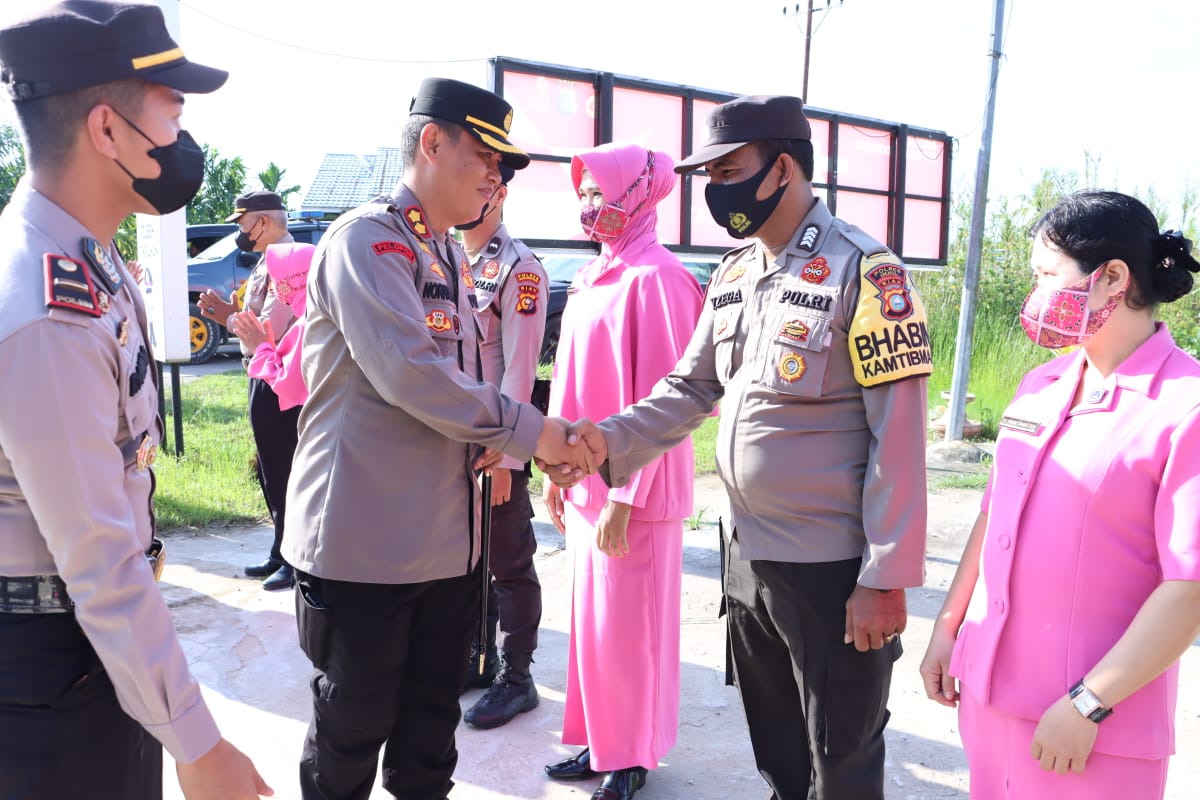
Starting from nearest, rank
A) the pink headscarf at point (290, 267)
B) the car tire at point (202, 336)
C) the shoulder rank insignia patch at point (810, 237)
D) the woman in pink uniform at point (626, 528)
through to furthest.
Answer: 1. the shoulder rank insignia patch at point (810, 237)
2. the woman in pink uniform at point (626, 528)
3. the pink headscarf at point (290, 267)
4. the car tire at point (202, 336)

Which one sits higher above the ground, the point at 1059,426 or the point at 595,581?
the point at 1059,426

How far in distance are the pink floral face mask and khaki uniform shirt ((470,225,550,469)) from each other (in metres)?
2.04

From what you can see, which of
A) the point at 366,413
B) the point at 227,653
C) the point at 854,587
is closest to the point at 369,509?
the point at 366,413

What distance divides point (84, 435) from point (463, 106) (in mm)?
1372

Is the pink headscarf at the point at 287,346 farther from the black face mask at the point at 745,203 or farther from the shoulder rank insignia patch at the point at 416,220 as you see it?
the black face mask at the point at 745,203

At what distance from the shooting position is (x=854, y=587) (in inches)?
87.0

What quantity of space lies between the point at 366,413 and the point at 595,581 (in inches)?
45.1

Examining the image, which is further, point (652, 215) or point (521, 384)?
point (521, 384)

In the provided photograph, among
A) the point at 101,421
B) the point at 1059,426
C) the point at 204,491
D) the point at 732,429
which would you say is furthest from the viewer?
the point at 204,491

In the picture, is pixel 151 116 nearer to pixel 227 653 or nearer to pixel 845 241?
pixel 845 241

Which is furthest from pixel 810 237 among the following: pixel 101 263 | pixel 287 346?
pixel 287 346

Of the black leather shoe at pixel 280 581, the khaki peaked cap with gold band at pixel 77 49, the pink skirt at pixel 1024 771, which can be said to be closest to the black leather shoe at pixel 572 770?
→ the pink skirt at pixel 1024 771

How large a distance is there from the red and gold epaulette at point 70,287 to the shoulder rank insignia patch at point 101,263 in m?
0.07

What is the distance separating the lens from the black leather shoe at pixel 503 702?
3523mm
